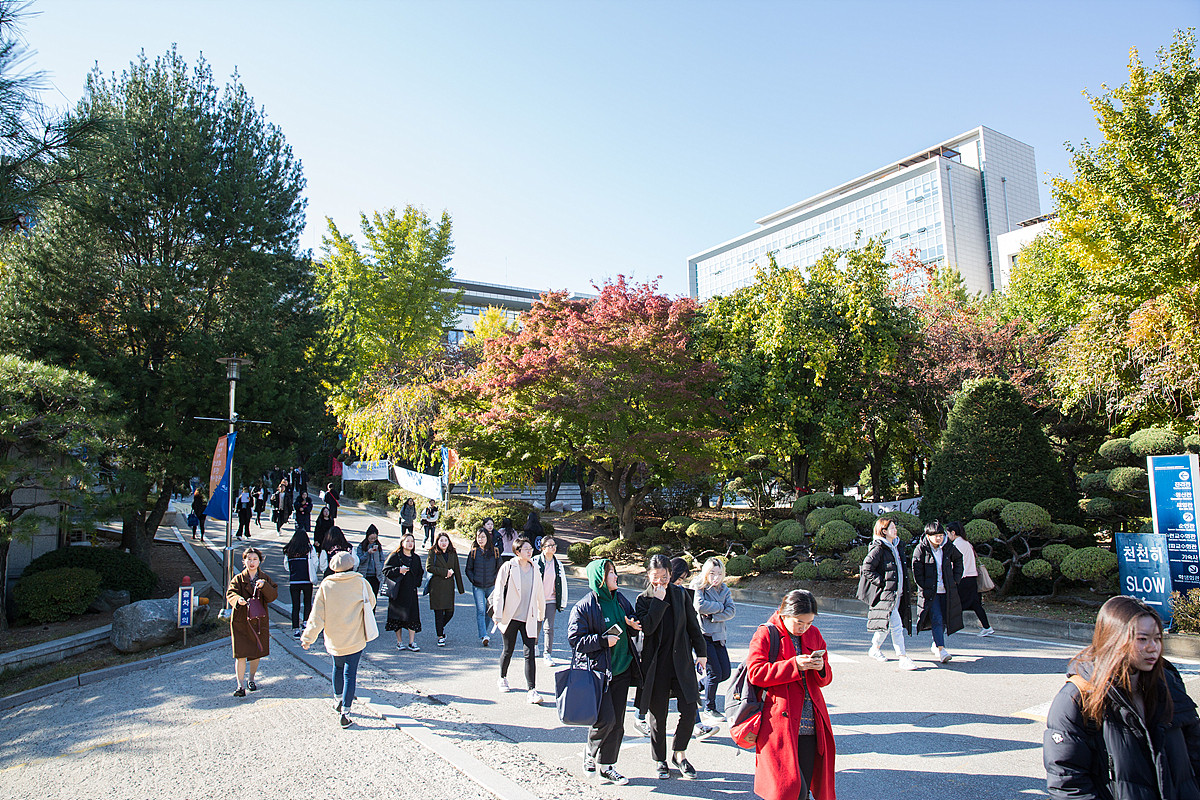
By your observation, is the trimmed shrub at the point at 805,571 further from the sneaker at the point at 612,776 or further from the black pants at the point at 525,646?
the sneaker at the point at 612,776

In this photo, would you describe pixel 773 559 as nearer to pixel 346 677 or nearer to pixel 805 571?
pixel 805 571

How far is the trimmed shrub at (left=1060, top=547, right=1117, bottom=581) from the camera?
33.2 ft

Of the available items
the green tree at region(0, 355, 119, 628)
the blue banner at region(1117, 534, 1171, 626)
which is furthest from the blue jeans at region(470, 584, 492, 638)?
the blue banner at region(1117, 534, 1171, 626)

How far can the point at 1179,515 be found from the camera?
9375 mm

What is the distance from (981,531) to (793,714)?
8.97m

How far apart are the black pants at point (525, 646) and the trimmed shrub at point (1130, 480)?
1171 centimetres

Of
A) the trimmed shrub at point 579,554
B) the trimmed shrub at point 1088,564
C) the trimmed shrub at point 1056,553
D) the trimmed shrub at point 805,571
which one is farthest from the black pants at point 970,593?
the trimmed shrub at point 579,554

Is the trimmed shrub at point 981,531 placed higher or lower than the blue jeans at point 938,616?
higher

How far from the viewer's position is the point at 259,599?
25.4 feet

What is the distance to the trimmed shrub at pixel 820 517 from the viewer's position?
14.3 m

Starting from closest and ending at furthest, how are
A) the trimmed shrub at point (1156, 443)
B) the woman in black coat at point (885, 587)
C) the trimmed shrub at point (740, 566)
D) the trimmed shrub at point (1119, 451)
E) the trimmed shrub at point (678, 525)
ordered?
the woman in black coat at point (885, 587) < the trimmed shrub at point (1156, 443) < the trimmed shrub at point (1119, 451) < the trimmed shrub at point (740, 566) < the trimmed shrub at point (678, 525)

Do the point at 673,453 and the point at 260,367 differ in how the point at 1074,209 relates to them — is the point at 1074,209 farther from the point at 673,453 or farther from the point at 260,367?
the point at 260,367

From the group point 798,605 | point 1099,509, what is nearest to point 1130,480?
point 1099,509

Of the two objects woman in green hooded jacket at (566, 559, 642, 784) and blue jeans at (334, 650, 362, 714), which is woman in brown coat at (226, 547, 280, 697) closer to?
blue jeans at (334, 650, 362, 714)
